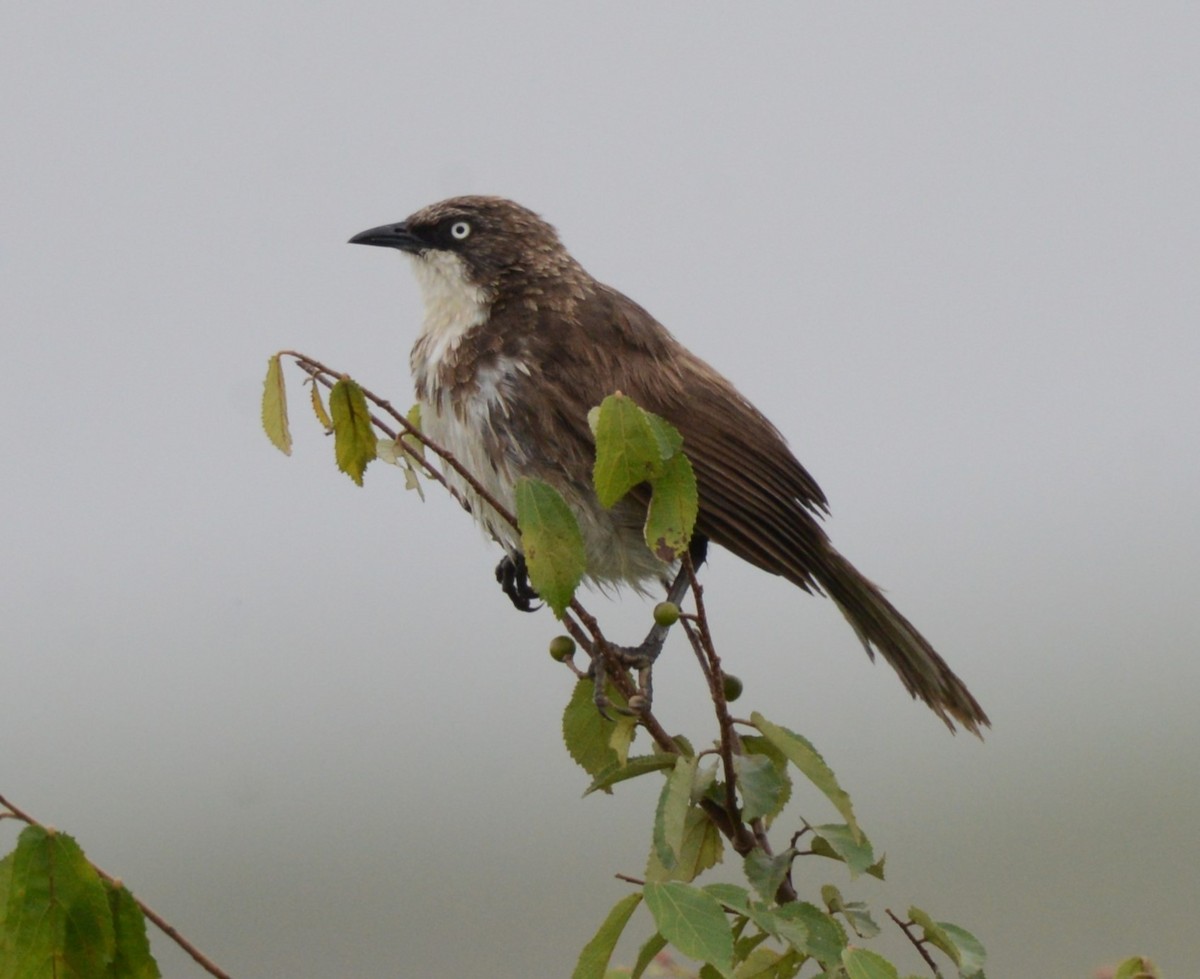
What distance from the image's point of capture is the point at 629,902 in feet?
7.51

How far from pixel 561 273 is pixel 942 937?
2577 millimetres

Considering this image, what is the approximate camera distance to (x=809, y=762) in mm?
2514

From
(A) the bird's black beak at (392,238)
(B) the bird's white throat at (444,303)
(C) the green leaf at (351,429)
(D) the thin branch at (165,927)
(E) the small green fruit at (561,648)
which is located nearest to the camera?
(D) the thin branch at (165,927)

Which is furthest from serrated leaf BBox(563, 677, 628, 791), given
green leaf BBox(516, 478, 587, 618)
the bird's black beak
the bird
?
the bird's black beak

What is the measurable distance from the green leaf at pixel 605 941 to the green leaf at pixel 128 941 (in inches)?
26.7

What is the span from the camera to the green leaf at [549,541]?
2459mm

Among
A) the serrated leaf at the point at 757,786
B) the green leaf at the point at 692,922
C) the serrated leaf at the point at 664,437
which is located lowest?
the green leaf at the point at 692,922

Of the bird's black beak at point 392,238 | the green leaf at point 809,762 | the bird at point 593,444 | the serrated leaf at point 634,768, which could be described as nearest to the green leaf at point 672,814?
the serrated leaf at point 634,768

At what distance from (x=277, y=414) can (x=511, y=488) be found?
1217 millimetres

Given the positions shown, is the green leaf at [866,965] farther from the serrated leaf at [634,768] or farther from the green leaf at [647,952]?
the serrated leaf at [634,768]

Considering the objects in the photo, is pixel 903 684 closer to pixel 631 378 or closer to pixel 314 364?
pixel 631 378

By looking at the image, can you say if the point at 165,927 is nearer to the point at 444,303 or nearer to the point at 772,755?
the point at 772,755

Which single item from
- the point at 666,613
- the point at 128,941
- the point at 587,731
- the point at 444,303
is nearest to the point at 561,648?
the point at 587,731

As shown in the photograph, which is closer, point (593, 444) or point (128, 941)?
point (128, 941)
